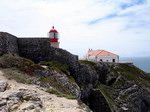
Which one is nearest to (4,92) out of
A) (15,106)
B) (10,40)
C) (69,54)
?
(15,106)

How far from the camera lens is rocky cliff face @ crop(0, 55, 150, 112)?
35.8 metres

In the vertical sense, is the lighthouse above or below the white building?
above

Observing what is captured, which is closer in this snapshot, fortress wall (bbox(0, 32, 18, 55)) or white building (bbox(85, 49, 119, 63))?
fortress wall (bbox(0, 32, 18, 55))

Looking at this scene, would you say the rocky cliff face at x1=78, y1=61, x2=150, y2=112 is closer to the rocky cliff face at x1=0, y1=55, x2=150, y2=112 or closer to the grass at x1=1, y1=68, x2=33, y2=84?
the rocky cliff face at x1=0, y1=55, x2=150, y2=112

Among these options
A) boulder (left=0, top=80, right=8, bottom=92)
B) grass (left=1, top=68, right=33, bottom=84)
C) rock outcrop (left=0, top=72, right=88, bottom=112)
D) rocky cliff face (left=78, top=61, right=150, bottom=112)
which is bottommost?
rocky cliff face (left=78, top=61, right=150, bottom=112)

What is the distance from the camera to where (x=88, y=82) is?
59.8 m

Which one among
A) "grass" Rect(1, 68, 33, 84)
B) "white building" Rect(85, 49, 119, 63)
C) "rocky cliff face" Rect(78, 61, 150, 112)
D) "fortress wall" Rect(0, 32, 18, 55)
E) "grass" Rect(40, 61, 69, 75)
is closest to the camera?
"grass" Rect(1, 68, 33, 84)

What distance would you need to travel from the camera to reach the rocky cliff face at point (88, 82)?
117ft

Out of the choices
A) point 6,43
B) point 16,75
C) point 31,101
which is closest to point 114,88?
point 6,43

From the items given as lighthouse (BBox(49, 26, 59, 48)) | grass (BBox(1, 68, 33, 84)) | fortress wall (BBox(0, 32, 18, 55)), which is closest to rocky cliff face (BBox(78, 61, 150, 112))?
lighthouse (BBox(49, 26, 59, 48))

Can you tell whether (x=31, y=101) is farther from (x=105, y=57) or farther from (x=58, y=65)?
(x=105, y=57)

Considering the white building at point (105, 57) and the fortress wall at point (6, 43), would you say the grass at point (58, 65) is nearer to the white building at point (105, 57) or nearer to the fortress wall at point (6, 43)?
the fortress wall at point (6, 43)

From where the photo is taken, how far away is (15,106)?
27.4m

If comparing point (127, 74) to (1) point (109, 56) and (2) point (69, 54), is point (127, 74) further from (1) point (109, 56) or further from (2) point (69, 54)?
(2) point (69, 54)
